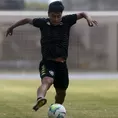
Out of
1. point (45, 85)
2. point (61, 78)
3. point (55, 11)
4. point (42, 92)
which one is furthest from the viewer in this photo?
point (61, 78)

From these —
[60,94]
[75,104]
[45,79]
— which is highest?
[45,79]

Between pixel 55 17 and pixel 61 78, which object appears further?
pixel 61 78

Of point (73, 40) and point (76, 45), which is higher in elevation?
point (73, 40)

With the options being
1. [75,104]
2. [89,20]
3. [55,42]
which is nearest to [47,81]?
[55,42]

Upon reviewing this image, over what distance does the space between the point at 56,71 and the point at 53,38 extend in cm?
48

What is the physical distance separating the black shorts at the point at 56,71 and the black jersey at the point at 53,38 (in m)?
0.11

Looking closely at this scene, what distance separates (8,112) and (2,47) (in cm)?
1824

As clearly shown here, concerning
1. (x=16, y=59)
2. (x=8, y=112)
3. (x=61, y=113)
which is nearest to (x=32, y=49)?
(x=16, y=59)

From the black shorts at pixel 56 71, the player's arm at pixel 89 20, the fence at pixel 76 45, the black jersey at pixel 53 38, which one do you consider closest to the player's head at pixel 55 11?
the black jersey at pixel 53 38

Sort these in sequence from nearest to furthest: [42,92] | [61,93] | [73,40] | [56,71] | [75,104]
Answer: [42,92], [56,71], [61,93], [75,104], [73,40]

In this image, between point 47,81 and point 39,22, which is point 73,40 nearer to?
point 39,22

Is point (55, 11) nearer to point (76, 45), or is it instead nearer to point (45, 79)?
point (45, 79)

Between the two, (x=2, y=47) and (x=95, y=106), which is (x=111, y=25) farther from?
(x=95, y=106)

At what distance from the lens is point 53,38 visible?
6754 mm
